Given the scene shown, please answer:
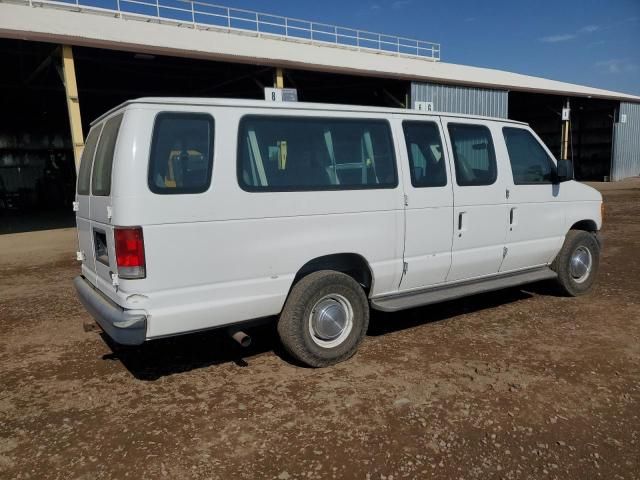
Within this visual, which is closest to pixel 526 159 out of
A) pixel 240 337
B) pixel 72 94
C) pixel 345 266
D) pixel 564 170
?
pixel 564 170

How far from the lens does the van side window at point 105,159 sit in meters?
3.42

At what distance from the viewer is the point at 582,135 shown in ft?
98.0

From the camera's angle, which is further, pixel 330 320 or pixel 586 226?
pixel 586 226

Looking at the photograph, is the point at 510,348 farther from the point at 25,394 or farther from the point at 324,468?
the point at 25,394

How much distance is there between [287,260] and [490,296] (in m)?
3.40

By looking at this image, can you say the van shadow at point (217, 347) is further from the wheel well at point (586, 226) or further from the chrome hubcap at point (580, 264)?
the wheel well at point (586, 226)

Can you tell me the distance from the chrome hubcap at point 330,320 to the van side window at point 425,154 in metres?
1.28

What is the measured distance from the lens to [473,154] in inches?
192

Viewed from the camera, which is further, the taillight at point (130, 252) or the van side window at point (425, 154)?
the van side window at point (425, 154)

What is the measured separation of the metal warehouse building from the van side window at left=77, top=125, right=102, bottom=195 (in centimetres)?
772

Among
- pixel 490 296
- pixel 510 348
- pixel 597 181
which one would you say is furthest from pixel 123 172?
pixel 597 181

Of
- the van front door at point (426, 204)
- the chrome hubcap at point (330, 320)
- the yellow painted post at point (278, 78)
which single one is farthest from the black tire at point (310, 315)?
the yellow painted post at point (278, 78)

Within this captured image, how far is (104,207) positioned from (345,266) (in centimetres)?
198

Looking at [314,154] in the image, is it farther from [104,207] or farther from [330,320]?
[104,207]
